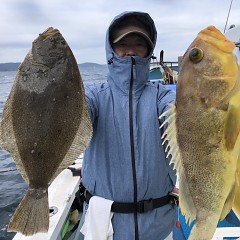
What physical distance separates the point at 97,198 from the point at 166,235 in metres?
0.75

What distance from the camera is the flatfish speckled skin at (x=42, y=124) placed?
198 cm

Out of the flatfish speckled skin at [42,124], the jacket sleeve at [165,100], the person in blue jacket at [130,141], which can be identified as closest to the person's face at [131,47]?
the person in blue jacket at [130,141]

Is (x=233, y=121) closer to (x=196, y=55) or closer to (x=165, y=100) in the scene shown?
(x=196, y=55)

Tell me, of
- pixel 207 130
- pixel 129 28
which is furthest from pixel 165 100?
pixel 207 130

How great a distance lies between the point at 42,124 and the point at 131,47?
1249 mm

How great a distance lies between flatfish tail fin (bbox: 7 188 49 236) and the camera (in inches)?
77.0

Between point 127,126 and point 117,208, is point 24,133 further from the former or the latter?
point 117,208

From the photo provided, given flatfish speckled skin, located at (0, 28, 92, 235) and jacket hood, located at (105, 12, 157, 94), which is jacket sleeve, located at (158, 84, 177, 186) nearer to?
jacket hood, located at (105, 12, 157, 94)

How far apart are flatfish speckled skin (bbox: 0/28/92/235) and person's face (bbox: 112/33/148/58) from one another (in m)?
0.84

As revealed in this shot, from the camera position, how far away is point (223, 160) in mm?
1701

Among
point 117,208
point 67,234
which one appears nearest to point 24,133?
point 117,208

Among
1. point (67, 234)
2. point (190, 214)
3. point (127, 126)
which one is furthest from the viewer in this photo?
point (67, 234)

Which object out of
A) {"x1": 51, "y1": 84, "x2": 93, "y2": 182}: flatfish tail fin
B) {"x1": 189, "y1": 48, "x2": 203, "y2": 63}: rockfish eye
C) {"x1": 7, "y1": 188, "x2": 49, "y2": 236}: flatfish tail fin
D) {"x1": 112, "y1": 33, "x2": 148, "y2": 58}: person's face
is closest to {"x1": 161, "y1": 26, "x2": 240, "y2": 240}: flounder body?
{"x1": 189, "y1": 48, "x2": 203, "y2": 63}: rockfish eye

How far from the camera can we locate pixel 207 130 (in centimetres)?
170
